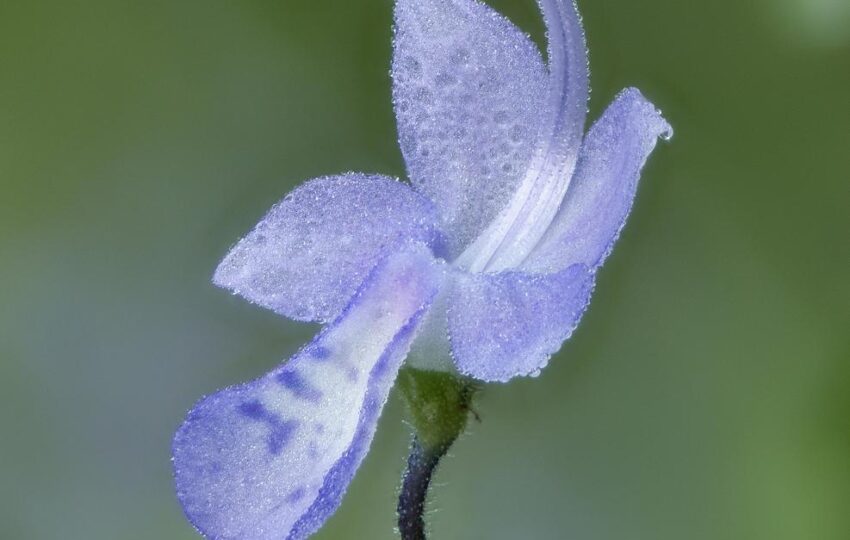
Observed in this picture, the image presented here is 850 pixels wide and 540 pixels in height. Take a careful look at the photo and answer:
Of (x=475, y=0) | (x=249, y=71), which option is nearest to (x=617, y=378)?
(x=249, y=71)

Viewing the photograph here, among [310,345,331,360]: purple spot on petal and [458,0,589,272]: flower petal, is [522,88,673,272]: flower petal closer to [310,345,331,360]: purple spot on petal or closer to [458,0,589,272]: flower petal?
[458,0,589,272]: flower petal

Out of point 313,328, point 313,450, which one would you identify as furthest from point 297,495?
point 313,328

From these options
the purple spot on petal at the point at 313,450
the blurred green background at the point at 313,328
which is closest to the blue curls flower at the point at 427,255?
the purple spot on petal at the point at 313,450

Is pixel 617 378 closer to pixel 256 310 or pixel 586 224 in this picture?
pixel 256 310

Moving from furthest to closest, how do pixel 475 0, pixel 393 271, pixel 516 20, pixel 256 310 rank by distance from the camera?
pixel 256 310 → pixel 516 20 → pixel 475 0 → pixel 393 271

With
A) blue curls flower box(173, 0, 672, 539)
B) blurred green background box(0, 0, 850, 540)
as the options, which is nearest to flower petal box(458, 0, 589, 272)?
blue curls flower box(173, 0, 672, 539)
